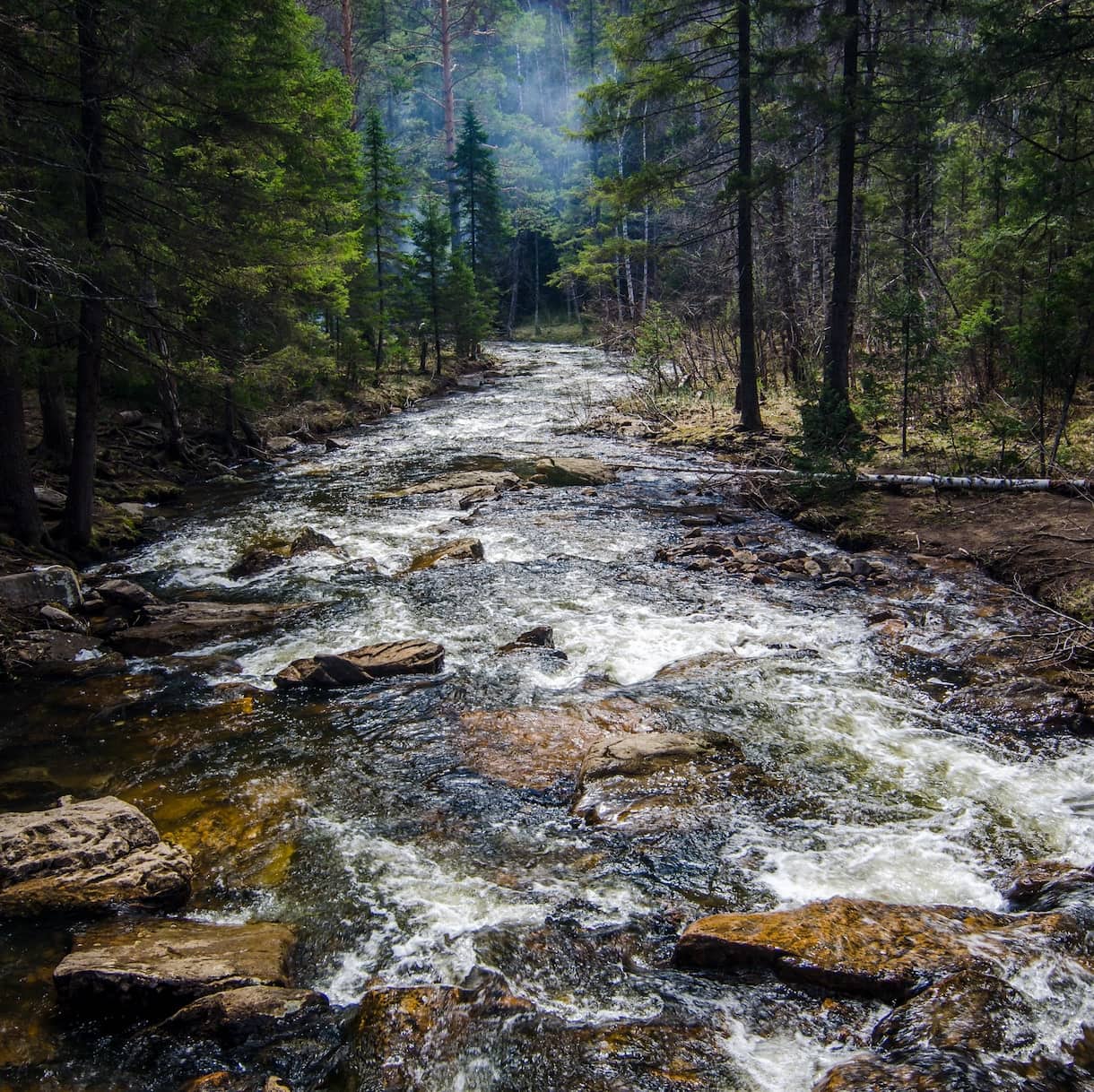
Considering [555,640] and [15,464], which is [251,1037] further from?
[15,464]

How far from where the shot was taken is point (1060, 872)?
4.44 meters

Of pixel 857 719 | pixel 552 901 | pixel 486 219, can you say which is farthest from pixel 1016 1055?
pixel 486 219

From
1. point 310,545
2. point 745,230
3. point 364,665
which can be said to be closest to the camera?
point 364,665

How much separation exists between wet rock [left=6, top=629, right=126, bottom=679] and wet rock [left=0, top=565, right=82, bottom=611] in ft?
2.43

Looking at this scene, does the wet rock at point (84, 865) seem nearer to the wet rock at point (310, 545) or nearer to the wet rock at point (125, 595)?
the wet rock at point (125, 595)

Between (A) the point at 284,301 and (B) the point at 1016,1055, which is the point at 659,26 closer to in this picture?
(A) the point at 284,301

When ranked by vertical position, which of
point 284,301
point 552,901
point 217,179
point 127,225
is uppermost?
point 217,179

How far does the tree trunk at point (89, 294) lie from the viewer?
9.43 m

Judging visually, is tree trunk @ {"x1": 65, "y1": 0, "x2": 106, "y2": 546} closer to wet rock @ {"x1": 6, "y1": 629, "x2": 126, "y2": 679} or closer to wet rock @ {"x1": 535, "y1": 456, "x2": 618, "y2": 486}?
wet rock @ {"x1": 6, "y1": 629, "x2": 126, "y2": 679}

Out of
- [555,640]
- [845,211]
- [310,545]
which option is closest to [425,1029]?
[555,640]

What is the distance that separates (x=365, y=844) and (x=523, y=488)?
1067 centimetres

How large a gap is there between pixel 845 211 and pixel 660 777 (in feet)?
41.5

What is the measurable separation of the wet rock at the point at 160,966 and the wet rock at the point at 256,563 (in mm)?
7123

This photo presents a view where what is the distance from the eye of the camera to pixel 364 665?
7.75 m
